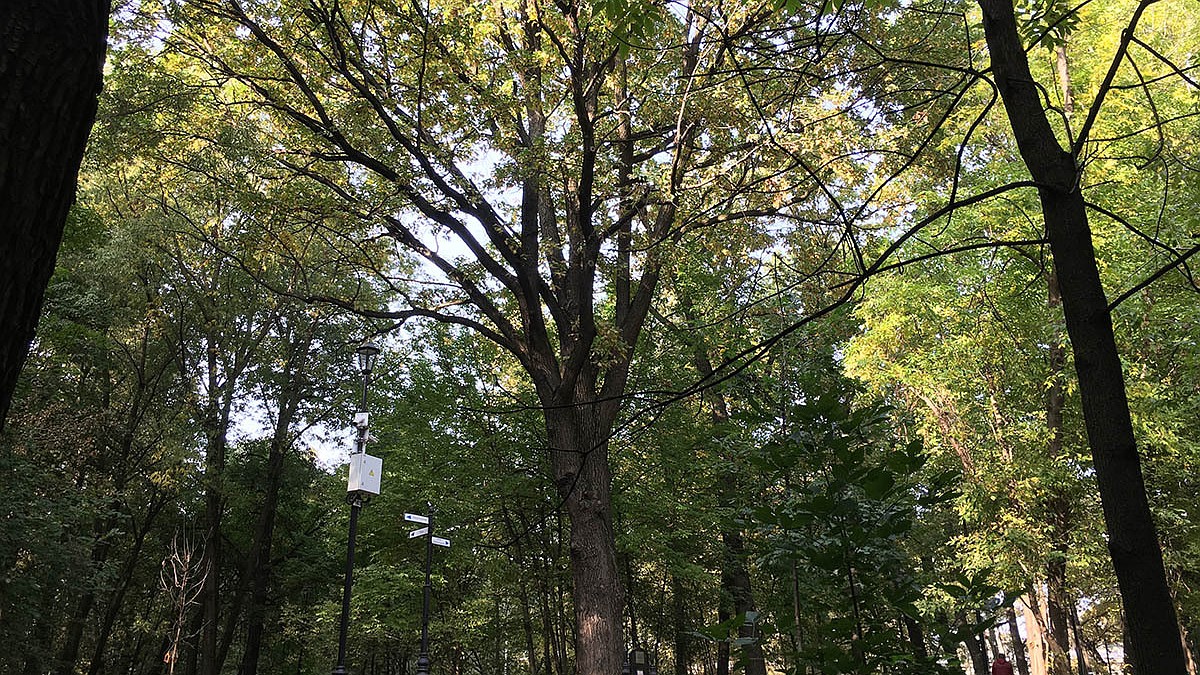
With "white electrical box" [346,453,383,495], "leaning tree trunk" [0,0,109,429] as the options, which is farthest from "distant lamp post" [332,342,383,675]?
"leaning tree trunk" [0,0,109,429]

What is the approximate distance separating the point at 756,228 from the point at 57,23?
7.83 meters

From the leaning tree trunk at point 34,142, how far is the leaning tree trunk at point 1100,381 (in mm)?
1948

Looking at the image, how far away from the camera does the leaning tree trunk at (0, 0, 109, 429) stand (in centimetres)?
126

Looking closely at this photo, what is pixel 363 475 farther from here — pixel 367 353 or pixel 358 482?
pixel 367 353

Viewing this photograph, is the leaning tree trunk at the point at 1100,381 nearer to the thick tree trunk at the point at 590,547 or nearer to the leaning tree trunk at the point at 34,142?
the leaning tree trunk at the point at 34,142

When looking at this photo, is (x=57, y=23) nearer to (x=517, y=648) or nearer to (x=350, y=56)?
(x=350, y=56)

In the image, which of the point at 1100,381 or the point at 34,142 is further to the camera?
the point at 1100,381

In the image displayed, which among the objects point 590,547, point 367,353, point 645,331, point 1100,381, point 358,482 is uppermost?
point 645,331

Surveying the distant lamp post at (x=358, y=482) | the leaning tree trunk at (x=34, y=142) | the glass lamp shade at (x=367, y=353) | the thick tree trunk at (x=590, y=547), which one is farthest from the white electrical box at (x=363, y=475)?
the leaning tree trunk at (x=34, y=142)

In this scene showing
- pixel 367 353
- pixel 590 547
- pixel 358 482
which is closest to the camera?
pixel 590 547

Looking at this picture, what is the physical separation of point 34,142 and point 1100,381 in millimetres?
2098

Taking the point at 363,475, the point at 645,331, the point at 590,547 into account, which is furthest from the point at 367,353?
the point at 645,331

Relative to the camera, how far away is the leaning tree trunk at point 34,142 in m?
1.26

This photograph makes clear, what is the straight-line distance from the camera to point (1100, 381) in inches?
59.0
